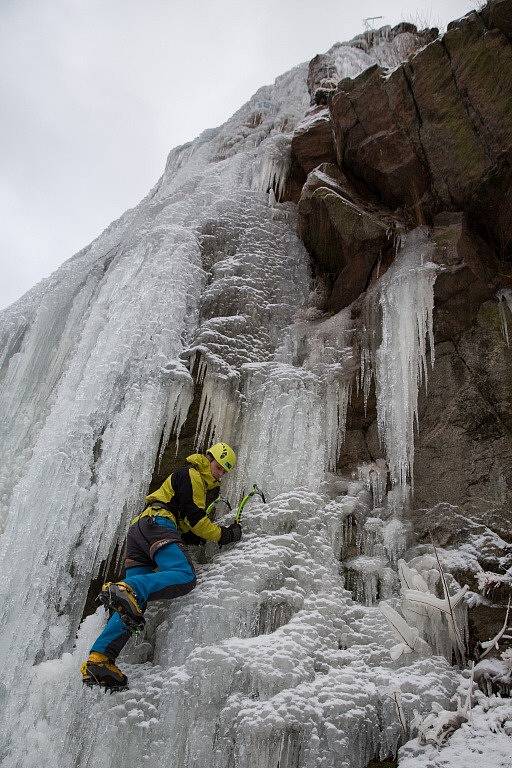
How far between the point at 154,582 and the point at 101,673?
58 cm

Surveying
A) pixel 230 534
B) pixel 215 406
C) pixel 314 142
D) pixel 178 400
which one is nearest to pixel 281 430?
pixel 215 406

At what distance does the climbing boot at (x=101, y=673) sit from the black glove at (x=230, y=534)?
1092 mm

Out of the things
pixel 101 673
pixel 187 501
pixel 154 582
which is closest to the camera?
pixel 101 673

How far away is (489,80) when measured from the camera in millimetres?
5246

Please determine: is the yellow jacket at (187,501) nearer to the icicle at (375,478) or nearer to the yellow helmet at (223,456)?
the yellow helmet at (223,456)

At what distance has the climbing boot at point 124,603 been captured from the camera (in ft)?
11.3

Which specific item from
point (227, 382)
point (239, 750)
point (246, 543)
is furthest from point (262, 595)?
point (227, 382)

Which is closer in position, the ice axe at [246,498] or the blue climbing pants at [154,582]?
the blue climbing pants at [154,582]

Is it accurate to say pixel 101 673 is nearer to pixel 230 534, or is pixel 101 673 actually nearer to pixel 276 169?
pixel 230 534

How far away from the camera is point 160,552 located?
3824mm

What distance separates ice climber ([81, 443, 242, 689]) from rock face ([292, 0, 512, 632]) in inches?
50.0

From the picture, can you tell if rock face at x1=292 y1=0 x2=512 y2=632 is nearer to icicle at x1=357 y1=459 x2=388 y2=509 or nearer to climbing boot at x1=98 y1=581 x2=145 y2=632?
icicle at x1=357 y1=459 x2=388 y2=509

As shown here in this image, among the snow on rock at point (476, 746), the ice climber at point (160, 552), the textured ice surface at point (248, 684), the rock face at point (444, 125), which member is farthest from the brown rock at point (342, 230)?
the snow on rock at point (476, 746)

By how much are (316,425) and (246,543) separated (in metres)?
1.24
